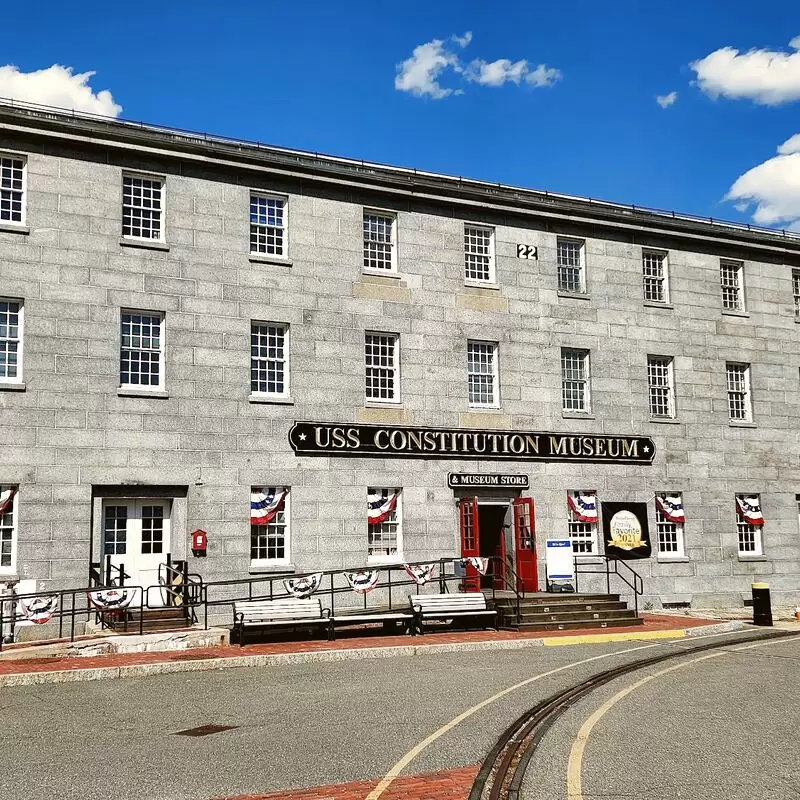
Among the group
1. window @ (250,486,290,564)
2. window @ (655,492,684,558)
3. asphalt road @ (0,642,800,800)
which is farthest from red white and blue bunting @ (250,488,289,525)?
window @ (655,492,684,558)

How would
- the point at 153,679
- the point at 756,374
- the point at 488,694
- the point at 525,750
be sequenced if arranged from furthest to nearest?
the point at 756,374, the point at 153,679, the point at 488,694, the point at 525,750

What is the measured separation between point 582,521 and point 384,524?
240 inches

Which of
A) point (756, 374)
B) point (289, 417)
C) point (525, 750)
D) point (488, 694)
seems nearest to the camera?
point (525, 750)

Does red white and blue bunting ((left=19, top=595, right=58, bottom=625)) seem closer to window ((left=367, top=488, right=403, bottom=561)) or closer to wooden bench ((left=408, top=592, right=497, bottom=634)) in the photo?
wooden bench ((left=408, top=592, right=497, bottom=634))

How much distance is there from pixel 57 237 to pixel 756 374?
21.2m

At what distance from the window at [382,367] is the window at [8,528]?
894 cm

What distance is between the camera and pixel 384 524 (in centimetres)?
2500

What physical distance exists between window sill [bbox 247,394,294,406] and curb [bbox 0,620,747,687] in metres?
7.79

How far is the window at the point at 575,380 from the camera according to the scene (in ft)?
92.6

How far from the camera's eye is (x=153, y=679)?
1505 cm

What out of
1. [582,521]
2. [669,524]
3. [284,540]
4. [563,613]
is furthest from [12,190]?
[669,524]

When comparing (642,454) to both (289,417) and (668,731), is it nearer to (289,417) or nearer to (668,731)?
(289,417)

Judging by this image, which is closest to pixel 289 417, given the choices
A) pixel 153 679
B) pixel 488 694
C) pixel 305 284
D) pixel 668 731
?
pixel 305 284

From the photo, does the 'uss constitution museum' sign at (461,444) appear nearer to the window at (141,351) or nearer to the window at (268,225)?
the window at (141,351)
